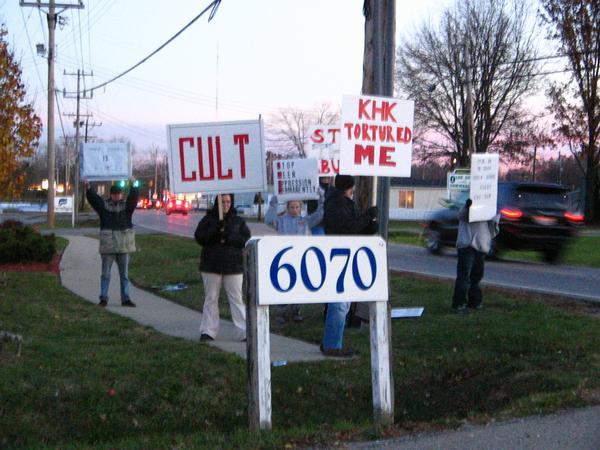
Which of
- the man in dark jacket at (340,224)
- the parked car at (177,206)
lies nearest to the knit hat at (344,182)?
the man in dark jacket at (340,224)

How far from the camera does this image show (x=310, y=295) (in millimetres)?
6094

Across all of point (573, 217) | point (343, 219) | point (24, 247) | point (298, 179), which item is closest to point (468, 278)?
point (298, 179)

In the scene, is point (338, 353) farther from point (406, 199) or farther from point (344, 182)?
point (406, 199)

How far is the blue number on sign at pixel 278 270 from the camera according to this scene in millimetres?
5941

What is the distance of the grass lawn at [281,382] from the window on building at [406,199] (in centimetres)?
5791

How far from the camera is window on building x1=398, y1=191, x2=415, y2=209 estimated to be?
6888 centimetres

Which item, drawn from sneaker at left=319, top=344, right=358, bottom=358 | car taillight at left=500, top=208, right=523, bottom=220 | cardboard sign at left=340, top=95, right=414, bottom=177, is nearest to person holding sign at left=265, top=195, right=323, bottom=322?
sneaker at left=319, top=344, right=358, bottom=358

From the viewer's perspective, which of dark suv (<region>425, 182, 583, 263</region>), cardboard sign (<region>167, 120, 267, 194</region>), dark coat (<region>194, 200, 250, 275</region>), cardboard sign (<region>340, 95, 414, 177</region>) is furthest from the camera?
dark suv (<region>425, 182, 583, 263</region>)

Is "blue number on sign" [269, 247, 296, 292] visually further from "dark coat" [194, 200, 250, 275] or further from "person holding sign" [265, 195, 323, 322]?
"person holding sign" [265, 195, 323, 322]

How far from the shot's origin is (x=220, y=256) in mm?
9344

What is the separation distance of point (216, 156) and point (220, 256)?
2422mm

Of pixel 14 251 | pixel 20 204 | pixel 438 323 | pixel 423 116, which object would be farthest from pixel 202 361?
pixel 20 204

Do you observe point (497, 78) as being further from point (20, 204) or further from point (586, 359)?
point (20, 204)

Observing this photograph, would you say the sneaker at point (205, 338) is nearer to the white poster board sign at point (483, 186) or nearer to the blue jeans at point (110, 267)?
the blue jeans at point (110, 267)
